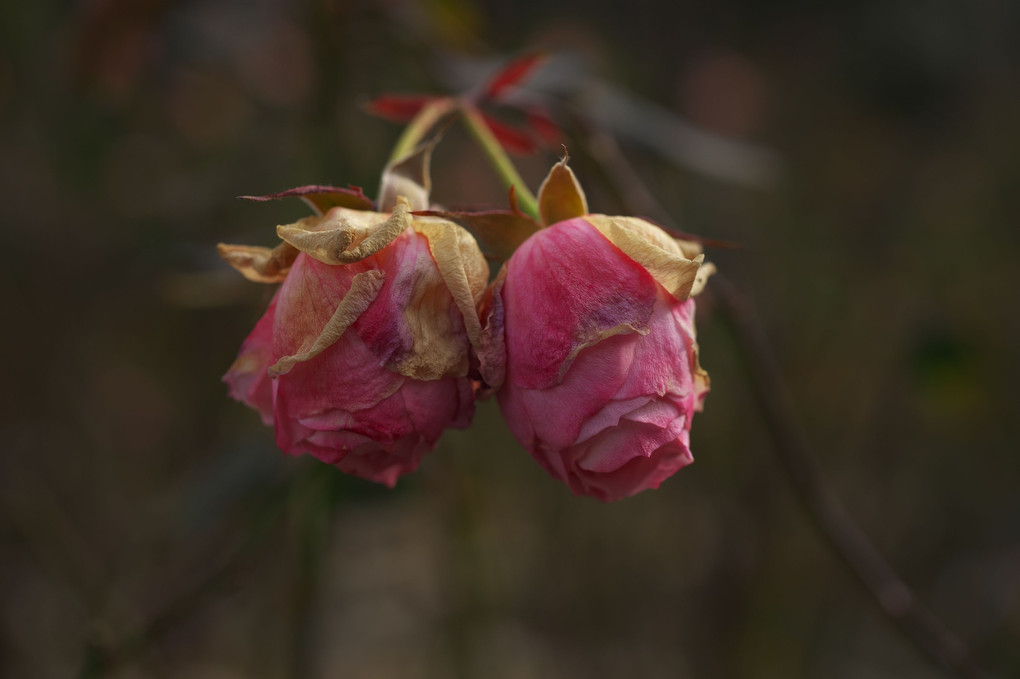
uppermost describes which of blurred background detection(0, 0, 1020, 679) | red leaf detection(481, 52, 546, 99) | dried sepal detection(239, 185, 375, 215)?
red leaf detection(481, 52, 546, 99)

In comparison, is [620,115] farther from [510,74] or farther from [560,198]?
[560,198]

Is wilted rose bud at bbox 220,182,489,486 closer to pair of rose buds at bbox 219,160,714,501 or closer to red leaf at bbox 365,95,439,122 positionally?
pair of rose buds at bbox 219,160,714,501

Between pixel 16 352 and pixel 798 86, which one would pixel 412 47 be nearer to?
pixel 16 352

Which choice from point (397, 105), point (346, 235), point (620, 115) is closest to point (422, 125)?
point (397, 105)

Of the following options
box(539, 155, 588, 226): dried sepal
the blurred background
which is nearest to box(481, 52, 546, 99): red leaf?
box(539, 155, 588, 226): dried sepal

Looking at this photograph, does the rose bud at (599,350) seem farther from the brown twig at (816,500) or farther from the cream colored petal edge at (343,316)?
the brown twig at (816,500)

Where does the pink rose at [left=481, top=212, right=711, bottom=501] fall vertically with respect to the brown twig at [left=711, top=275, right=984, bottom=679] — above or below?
above

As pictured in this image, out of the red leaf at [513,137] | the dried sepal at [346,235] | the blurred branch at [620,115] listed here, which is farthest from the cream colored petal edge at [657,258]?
the blurred branch at [620,115]

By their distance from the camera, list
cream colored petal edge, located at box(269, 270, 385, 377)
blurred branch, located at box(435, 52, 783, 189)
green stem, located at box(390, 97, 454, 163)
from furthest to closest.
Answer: blurred branch, located at box(435, 52, 783, 189) < green stem, located at box(390, 97, 454, 163) < cream colored petal edge, located at box(269, 270, 385, 377)

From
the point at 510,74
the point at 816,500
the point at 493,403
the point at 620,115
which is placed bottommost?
the point at 493,403
